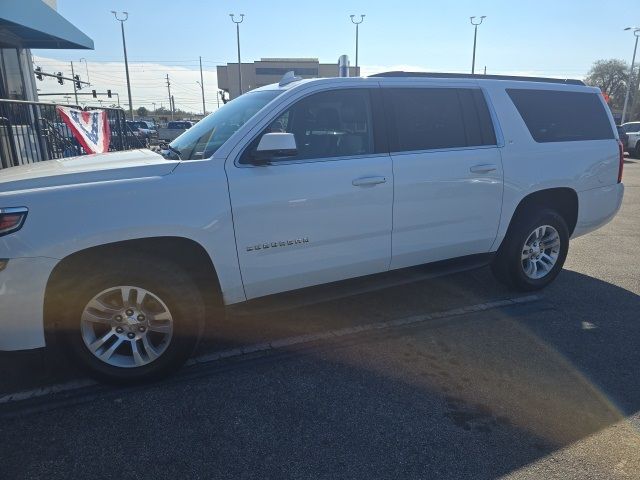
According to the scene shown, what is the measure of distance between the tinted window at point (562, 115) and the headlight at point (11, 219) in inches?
159

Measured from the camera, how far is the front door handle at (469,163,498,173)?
12.7 feet

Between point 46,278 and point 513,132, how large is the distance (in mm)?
3867

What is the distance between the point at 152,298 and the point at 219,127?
142cm

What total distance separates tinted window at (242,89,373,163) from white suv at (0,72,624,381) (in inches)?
0.4

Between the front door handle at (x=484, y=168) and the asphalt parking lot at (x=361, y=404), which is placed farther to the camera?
the front door handle at (x=484, y=168)

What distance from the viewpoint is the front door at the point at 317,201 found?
10.00 ft

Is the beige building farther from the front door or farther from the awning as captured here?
the front door

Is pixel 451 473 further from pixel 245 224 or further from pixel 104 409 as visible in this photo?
pixel 104 409

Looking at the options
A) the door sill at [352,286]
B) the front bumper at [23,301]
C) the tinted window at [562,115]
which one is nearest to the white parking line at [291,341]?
the door sill at [352,286]

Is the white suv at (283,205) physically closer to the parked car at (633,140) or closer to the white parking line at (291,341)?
the white parking line at (291,341)

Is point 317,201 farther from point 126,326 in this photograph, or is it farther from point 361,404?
point 126,326

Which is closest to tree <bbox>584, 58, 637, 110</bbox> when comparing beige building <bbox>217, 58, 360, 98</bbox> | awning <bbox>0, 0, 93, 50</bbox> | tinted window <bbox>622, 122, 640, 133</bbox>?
beige building <bbox>217, 58, 360, 98</bbox>

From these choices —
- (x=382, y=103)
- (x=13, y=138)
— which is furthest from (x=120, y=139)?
(x=382, y=103)

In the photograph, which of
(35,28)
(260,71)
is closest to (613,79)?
(260,71)
